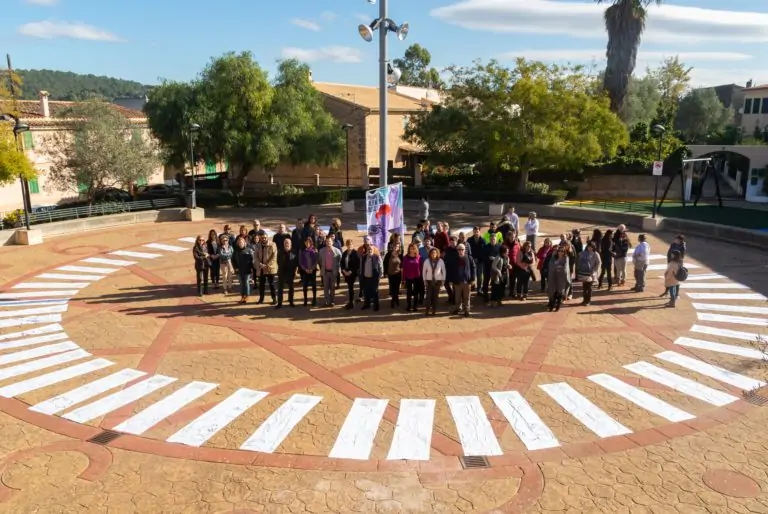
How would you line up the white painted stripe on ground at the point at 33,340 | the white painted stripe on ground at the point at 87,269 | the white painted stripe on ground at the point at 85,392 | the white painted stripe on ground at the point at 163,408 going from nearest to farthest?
the white painted stripe on ground at the point at 163,408, the white painted stripe on ground at the point at 85,392, the white painted stripe on ground at the point at 33,340, the white painted stripe on ground at the point at 87,269

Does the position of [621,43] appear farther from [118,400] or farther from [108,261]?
[118,400]

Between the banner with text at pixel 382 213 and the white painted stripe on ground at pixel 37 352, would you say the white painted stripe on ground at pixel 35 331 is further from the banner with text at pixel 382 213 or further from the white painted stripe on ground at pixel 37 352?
the banner with text at pixel 382 213

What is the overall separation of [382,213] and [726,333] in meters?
9.09

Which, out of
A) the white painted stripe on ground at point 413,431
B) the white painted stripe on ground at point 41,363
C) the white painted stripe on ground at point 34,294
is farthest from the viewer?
the white painted stripe on ground at point 34,294

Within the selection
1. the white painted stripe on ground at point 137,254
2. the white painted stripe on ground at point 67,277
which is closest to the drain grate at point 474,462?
the white painted stripe on ground at point 67,277

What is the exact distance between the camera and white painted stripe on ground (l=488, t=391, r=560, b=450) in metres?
8.74

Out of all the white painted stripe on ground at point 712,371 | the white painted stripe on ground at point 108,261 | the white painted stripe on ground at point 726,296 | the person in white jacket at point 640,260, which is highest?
the person in white jacket at point 640,260

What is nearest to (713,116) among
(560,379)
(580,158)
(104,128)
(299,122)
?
(580,158)

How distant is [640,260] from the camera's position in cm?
1605

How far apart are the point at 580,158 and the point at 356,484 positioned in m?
27.0

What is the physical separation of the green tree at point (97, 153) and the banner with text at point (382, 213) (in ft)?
58.7

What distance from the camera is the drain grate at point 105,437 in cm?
884

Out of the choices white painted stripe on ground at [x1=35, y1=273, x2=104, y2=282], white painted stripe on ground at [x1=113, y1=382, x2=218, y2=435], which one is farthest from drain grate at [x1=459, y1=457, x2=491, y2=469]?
white painted stripe on ground at [x1=35, y1=273, x2=104, y2=282]

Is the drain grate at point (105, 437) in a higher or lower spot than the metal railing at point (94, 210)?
lower
